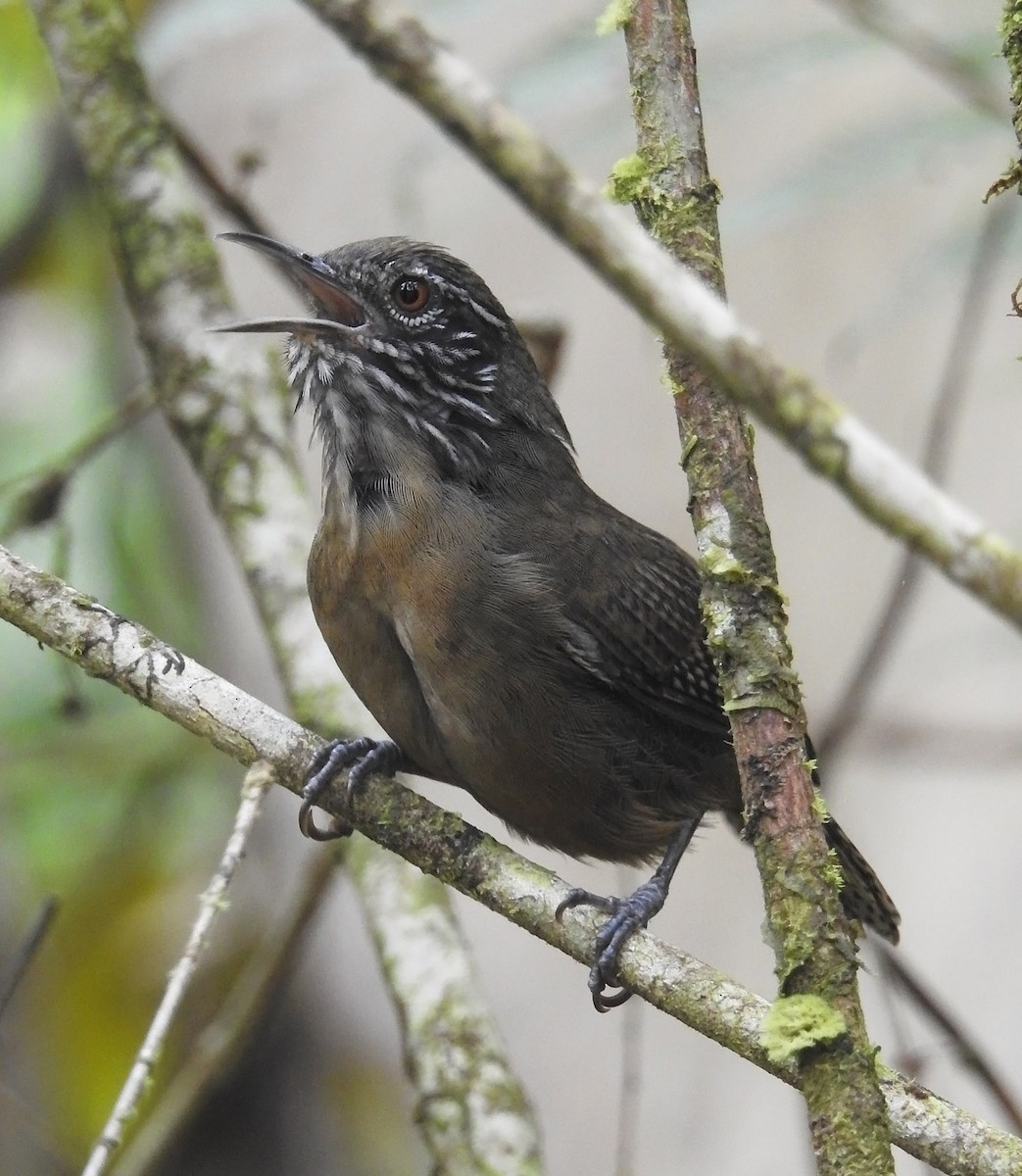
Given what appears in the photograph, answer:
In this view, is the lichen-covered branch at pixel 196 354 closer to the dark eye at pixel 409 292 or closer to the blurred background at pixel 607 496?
the blurred background at pixel 607 496

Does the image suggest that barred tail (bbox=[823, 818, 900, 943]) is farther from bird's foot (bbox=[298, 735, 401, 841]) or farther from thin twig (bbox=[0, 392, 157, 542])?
thin twig (bbox=[0, 392, 157, 542])

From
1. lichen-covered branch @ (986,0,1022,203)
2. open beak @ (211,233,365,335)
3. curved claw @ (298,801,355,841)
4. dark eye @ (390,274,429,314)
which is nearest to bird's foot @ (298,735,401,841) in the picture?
curved claw @ (298,801,355,841)

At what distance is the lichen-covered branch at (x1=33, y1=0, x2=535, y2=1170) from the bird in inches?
22.0

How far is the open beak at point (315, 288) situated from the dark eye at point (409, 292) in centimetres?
9

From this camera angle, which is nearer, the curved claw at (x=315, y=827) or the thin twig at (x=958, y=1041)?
the curved claw at (x=315, y=827)

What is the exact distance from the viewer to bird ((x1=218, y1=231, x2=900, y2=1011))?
3316 mm

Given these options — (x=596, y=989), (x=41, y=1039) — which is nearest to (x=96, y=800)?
(x=41, y=1039)

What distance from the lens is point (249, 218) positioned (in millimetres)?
4926

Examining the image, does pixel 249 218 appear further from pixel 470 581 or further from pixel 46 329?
pixel 46 329

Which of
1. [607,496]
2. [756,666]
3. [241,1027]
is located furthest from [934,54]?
[607,496]

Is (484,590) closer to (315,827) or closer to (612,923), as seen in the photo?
(315,827)

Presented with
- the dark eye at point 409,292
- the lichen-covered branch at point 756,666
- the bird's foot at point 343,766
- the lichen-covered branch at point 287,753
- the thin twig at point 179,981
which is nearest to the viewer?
the lichen-covered branch at point 756,666

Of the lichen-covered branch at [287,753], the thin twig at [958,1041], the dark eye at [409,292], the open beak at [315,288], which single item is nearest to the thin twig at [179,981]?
the lichen-covered branch at [287,753]

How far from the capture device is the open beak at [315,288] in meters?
3.41
